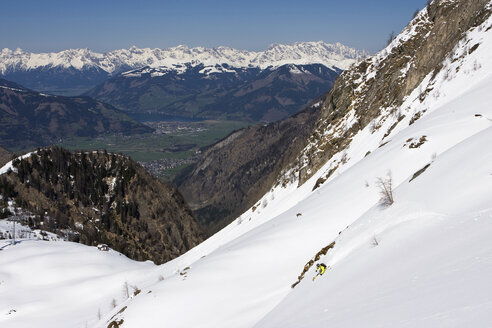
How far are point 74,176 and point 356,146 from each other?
272ft

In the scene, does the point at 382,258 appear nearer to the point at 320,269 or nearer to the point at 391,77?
the point at 320,269

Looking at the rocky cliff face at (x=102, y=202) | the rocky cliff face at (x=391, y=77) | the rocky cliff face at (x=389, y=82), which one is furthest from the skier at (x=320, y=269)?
the rocky cliff face at (x=102, y=202)

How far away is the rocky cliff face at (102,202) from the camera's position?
80.4 metres

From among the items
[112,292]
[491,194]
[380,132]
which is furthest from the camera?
[380,132]

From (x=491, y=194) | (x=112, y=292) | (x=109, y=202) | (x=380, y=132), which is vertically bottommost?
(x=491, y=194)

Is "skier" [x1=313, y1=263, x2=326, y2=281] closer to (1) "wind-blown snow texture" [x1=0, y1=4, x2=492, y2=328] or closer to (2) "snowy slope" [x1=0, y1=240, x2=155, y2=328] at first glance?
(1) "wind-blown snow texture" [x1=0, y1=4, x2=492, y2=328]

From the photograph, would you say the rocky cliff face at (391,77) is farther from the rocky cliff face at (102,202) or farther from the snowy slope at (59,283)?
the rocky cliff face at (102,202)

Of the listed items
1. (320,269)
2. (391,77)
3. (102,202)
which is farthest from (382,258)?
(102,202)

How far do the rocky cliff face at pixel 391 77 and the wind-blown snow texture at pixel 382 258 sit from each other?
1162 centimetres

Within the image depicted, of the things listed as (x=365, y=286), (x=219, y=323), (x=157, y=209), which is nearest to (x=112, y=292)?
(x=219, y=323)

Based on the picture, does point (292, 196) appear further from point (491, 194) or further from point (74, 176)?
point (74, 176)

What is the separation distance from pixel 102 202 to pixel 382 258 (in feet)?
307

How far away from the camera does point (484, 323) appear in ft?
15.6

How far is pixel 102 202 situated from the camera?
3642 inches
